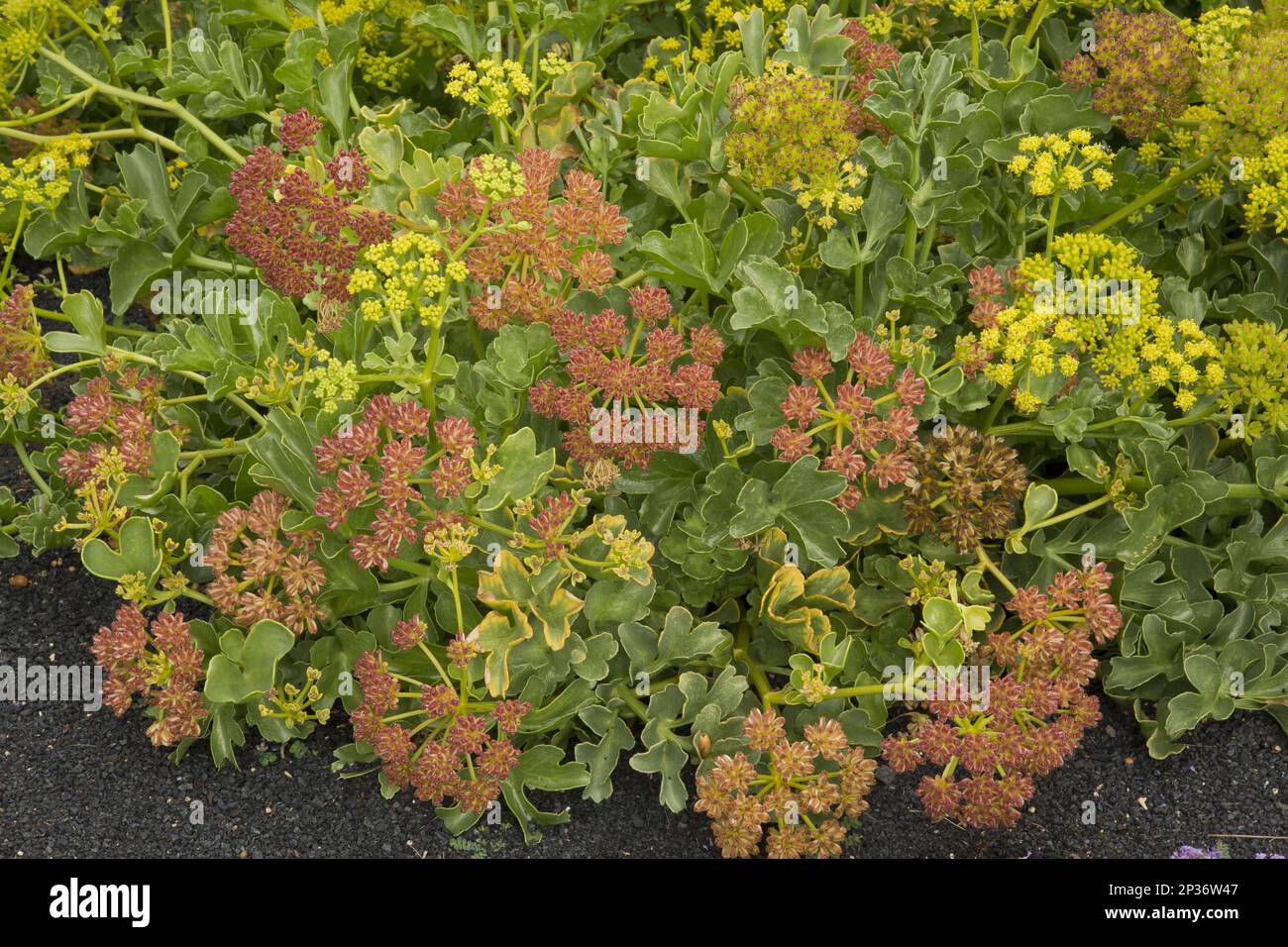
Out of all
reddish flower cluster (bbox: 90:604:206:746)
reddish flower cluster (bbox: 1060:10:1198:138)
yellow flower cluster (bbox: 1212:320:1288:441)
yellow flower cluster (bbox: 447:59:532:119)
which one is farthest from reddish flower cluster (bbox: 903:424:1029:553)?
reddish flower cluster (bbox: 90:604:206:746)

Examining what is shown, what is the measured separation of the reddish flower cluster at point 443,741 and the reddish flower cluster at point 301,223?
0.73m

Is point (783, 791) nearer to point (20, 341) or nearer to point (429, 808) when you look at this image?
point (429, 808)

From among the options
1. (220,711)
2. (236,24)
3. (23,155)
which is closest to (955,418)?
(220,711)

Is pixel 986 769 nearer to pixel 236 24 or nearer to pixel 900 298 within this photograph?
pixel 900 298

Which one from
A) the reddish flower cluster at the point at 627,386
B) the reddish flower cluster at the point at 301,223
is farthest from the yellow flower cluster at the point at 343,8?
the reddish flower cluster at the point at 627,386

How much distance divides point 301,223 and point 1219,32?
189 cm

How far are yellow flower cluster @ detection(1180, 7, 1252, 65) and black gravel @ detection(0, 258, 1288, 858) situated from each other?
1363mm

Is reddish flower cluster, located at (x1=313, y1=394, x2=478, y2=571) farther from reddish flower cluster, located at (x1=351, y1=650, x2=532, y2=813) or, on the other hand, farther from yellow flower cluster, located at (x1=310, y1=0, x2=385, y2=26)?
yellow flower cluster, located at (x1=310, y1=0, x2=385, y2=26)

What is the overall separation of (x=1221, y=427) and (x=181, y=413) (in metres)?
2.15

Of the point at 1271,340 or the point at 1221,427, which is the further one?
the point at 1221,427

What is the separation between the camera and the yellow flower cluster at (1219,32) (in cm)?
272

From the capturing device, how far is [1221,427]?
283cm
